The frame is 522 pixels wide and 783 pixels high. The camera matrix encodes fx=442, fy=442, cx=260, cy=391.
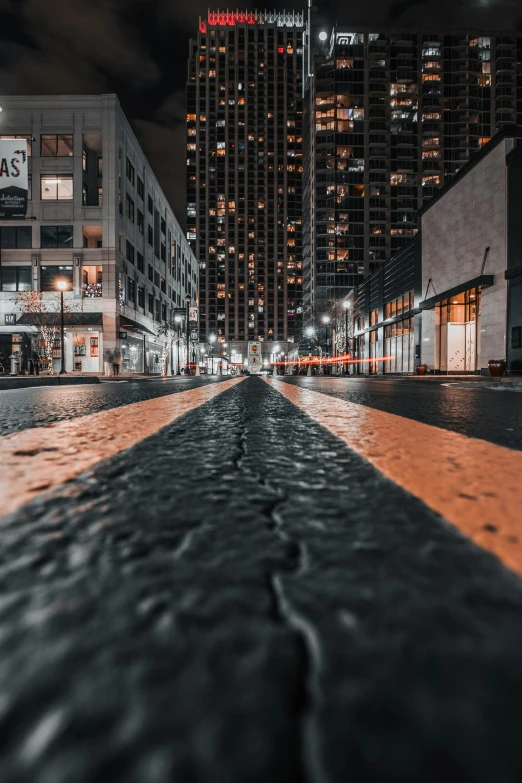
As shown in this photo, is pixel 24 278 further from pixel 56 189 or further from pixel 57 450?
pixel 57 450

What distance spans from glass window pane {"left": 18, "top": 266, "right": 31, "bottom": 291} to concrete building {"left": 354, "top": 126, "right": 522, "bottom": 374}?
29.1 metres

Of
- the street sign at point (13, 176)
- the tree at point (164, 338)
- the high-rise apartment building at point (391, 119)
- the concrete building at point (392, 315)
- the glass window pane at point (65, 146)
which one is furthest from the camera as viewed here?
the high-rise apartment building at point (391, 119)

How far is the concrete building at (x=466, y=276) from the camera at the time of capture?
21.2 meters

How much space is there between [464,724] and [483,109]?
357 feet

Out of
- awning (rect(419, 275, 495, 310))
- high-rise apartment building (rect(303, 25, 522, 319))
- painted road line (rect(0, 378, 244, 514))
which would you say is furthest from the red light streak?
painted road line (rect(0, 378, 244, 514))

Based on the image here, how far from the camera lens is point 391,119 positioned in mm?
83938

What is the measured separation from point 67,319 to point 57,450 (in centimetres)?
3392

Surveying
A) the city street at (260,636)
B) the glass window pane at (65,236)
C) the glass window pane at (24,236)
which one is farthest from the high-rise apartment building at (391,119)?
the city street at (260,636)

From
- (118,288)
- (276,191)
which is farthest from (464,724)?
(276,191)

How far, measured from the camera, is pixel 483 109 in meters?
84.6

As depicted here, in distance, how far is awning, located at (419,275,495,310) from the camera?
2275 centimetres

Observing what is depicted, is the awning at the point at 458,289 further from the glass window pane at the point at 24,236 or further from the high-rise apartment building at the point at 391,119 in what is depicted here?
the high-rise apartment building at the point at 391,119

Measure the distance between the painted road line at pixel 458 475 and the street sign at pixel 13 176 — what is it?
22.2 metres

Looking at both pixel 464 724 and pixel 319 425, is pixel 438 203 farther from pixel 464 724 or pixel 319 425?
pixel 464 724
